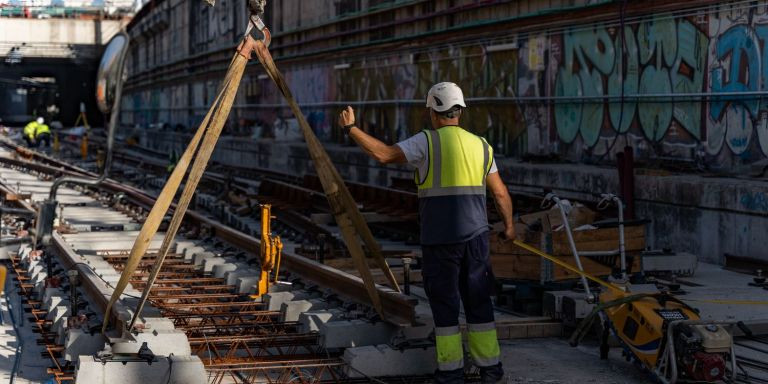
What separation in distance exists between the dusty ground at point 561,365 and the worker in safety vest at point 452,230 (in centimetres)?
88

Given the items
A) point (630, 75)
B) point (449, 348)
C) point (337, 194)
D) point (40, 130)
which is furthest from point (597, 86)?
point (40, 130)

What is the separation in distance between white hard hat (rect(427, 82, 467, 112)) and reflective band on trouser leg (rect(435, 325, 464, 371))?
1347 millimetres

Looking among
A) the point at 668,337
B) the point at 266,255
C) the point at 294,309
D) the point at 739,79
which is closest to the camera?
the point at 668,337

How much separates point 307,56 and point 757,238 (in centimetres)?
2660

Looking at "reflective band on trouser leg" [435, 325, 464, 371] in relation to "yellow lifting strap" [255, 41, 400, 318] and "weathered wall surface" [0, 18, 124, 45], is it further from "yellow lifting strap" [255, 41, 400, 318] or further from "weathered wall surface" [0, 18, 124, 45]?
"weathered wall surface" [0, 18, 124, 45]

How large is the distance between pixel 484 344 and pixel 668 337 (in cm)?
118

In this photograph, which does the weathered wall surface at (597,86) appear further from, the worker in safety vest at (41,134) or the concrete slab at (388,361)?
the worker in safety vest at (41,134)

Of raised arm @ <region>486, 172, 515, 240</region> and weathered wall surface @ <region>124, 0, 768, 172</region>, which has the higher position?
weathered wall surface @ <region>124, 0, 768, 172</region>

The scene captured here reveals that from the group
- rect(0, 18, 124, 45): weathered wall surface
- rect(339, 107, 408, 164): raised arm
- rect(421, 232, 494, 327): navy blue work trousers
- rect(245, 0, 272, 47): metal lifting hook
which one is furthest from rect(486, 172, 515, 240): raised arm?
rect(0, 18, 124, 45): weathered wall surface

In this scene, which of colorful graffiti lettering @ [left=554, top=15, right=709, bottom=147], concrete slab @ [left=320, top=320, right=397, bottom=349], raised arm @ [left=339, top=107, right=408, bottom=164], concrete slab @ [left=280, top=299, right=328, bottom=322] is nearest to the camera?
raised arm @ [left=339, top=107, right=408, bottom=164]

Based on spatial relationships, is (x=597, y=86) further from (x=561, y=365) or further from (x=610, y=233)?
(x=561, y=365)

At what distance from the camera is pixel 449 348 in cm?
728

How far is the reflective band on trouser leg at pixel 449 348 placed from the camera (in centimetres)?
728

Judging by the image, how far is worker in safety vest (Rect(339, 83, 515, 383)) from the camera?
7.26 metres
